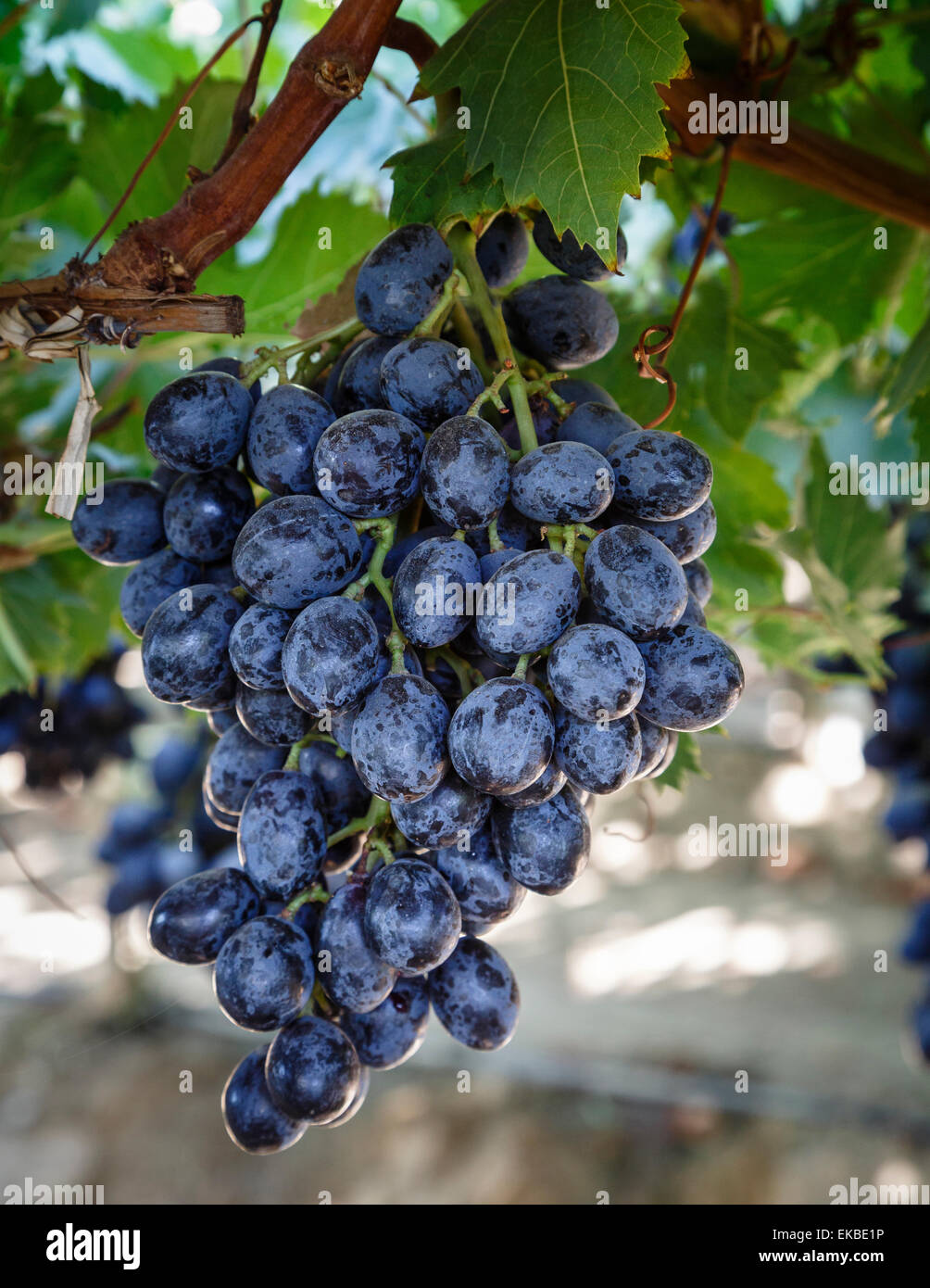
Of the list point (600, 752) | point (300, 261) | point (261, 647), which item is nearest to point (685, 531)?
point (600, 752)

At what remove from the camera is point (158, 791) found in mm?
1850

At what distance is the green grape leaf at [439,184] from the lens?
63 centimetres

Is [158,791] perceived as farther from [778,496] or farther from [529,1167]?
[529,1167]

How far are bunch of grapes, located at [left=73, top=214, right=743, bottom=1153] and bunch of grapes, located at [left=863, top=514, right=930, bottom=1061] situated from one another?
1.23 m

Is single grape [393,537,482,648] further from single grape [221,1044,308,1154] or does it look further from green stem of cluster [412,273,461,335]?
single grape [221,1044,308,1154]

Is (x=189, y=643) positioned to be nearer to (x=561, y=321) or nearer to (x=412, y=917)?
(x=412, y=917)

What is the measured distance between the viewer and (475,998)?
638mm

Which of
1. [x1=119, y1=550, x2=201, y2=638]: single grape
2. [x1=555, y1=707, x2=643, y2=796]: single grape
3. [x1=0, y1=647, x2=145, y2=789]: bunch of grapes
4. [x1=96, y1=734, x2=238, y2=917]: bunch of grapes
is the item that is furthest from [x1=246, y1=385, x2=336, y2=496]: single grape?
[x1=0, y1=647, x2=145, y2=789]: bunch of grapes

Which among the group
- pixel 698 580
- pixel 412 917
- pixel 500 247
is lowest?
pixel 412 917

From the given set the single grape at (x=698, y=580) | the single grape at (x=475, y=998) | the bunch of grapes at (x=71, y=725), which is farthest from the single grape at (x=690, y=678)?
the bunch of grapes at (x=71, y=725)

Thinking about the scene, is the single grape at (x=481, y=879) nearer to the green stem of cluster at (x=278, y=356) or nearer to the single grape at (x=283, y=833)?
the single grape at (x=283, y=833)

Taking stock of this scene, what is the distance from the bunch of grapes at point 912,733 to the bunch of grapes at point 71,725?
1417 mm

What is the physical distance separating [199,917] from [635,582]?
351 millimetres
